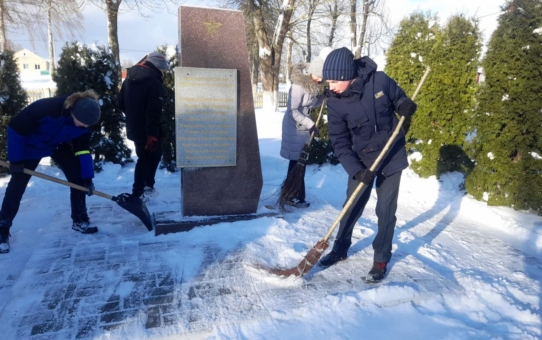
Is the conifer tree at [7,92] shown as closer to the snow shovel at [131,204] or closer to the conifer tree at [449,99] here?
the snow shovel at [131,204]

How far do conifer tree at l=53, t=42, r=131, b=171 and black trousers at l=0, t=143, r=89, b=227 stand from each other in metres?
2.46

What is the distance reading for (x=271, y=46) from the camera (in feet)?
49.5

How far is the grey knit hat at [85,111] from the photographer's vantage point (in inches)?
132

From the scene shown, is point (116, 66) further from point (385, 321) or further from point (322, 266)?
point (385, 321)

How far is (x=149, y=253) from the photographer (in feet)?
11.2

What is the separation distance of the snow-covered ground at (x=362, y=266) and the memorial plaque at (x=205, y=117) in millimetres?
784

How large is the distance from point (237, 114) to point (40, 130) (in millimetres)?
1907

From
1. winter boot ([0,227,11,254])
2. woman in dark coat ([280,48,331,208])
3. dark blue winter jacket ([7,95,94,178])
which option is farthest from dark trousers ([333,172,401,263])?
winter boot ([0,227,11,254])

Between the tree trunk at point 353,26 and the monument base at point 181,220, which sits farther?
the tree trunk at point 353,26

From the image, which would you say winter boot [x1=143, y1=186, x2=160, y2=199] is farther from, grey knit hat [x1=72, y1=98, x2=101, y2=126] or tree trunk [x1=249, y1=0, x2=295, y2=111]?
tree trunk [x1=249, y1=0, x2=295, y2=111]

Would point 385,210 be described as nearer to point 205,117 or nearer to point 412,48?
point 205,117

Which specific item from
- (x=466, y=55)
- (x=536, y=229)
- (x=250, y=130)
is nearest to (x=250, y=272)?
(x=250, y=130)

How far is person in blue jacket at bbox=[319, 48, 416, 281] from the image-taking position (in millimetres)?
2784

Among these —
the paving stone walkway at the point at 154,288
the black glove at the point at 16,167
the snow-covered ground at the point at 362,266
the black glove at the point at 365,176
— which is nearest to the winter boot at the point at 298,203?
the snow-covered ground at the point at 362,266
